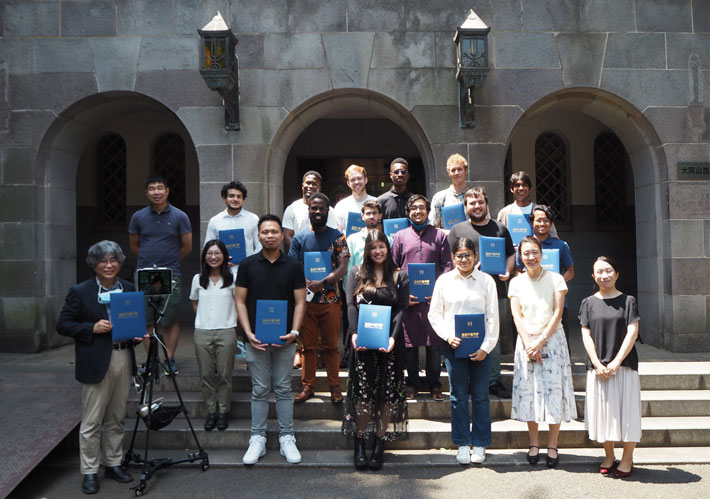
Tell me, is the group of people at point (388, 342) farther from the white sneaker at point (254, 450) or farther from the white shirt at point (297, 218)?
the white shirt at point (297, 218)

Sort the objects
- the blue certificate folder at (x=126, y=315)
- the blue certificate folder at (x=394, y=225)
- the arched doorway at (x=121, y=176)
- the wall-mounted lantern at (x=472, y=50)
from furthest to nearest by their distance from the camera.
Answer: the arched doorway at (x=121, y=176), the wall-mounted lantern at (x=472, y=50), the blue certificate folder at (x=394, y=225), the blue certificate folder at (x=126, y=315)

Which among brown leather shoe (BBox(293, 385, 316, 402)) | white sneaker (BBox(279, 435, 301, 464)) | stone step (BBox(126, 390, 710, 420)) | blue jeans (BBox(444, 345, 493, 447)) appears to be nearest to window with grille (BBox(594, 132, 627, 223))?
stone step (BBox(126, 390, 710, 420))

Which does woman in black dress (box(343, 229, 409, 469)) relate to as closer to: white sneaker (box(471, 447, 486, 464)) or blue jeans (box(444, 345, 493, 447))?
blue jeans (box(444, 345, 493, 447))

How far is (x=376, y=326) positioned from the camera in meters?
4.39

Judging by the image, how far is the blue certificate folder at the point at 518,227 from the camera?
5648 millimetres

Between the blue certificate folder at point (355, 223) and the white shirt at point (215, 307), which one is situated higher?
the blue certificate folder at point (355, 223)

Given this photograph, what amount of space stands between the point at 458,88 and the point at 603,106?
230 cm

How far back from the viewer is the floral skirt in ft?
15.1

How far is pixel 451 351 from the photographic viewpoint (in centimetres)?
466

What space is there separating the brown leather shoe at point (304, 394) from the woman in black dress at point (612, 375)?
2663 mm

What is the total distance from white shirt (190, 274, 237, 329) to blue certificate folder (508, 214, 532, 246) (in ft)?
10.00

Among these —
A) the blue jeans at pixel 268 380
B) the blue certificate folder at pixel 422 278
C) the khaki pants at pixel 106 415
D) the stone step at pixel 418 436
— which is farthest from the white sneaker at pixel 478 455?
the khaki pants at pixel 106 415

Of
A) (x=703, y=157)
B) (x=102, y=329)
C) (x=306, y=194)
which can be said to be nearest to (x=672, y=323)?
(x=703, y=157)

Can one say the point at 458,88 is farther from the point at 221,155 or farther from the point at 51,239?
the point at 51,239
